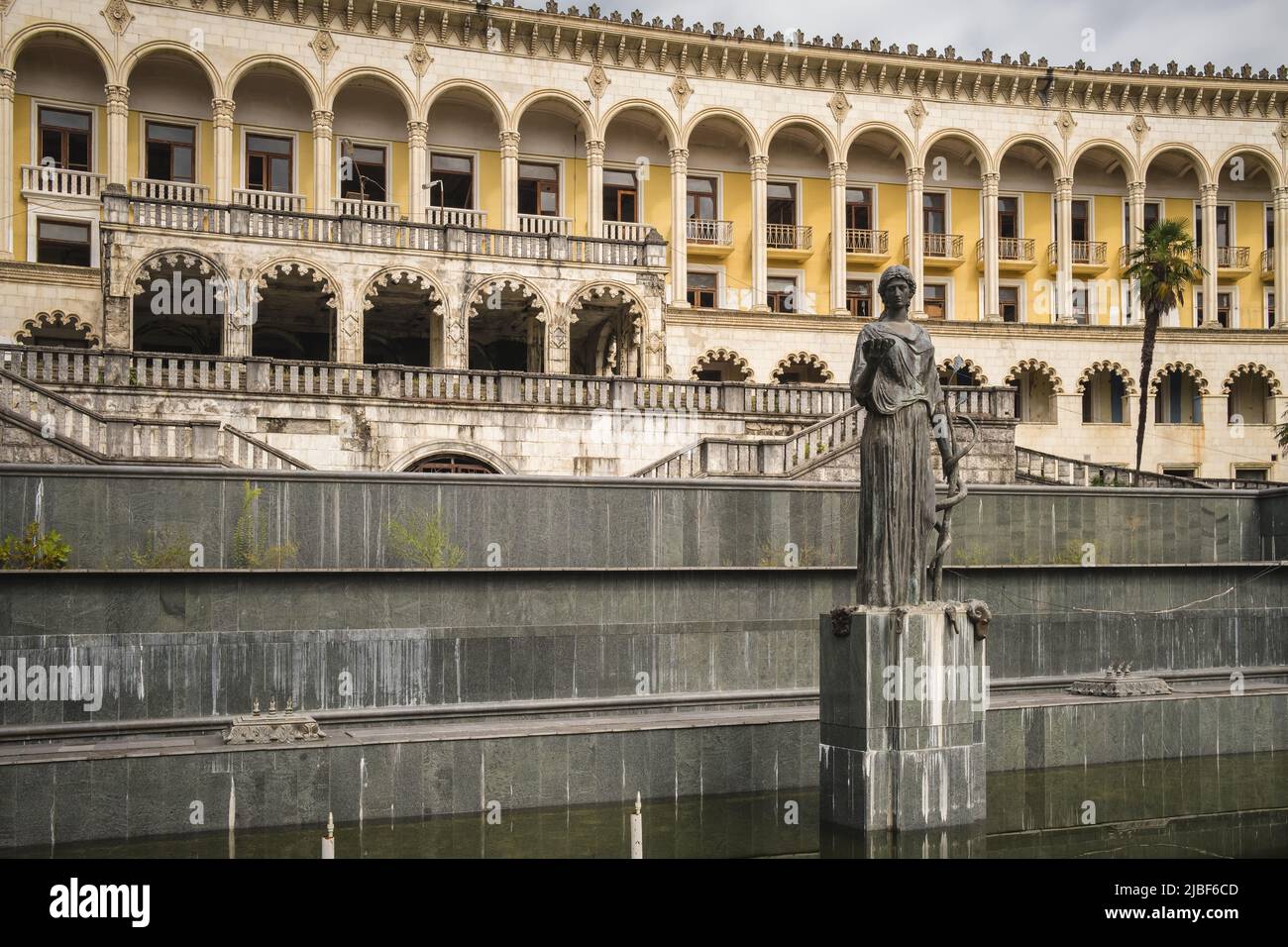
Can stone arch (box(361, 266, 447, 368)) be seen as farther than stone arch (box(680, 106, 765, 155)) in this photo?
No

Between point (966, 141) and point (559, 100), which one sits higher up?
point (559, 100)

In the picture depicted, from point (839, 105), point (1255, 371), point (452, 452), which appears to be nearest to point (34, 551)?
point (452, 452)

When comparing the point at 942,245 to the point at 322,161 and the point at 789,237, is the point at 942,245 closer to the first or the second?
the point at 789,237

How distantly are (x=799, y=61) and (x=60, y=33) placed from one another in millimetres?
22930

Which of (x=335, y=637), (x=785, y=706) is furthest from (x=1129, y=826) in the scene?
(x=335, y=637)

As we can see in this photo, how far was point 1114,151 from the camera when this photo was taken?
155 ft

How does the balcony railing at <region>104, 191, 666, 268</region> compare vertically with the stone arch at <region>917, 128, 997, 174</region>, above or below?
below

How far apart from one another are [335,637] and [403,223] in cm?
2070

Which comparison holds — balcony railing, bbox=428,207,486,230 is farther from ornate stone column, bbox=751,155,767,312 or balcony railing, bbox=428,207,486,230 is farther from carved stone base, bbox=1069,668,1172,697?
carved stone base, bbox=1069,668,1172,697

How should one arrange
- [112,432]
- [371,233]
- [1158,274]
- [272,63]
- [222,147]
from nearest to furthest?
[112,432]
[371,233]
[222,147]
[272,63]
[1158,274]

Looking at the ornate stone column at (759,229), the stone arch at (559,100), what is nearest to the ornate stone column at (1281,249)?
the ornate stone column at (759,229)

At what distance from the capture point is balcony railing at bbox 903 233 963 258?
4678 centimetres

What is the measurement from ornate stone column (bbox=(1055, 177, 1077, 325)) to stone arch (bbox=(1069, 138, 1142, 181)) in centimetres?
67

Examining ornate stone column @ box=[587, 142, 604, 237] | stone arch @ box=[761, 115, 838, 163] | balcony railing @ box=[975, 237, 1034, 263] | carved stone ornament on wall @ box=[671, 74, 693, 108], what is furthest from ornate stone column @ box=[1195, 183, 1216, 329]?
ornate stone column @ box=[587, 142, 604, 237]
